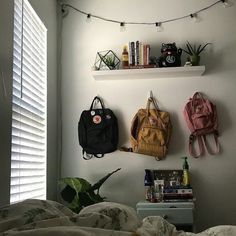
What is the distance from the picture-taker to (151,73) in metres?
3.10

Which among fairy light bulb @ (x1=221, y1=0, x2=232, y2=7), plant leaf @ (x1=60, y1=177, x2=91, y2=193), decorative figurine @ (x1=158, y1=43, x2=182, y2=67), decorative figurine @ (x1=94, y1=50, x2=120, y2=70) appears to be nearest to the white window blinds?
plant leaf @ (x1=60, y1=177, x2=91, y2=193)

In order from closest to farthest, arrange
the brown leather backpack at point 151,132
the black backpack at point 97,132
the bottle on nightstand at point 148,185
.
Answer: the bottle on nightstand at point 148,185 → the brown leather backpack at point 151,132 → the black backpack at point 97,132

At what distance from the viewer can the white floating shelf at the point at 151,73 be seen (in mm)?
3031

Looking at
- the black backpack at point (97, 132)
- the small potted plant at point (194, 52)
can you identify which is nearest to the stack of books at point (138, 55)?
the small potted plant at point (194, 52)

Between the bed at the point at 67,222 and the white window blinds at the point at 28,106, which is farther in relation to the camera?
the white window blinds at the point at 28,106

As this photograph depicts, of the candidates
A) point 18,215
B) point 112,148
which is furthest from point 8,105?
point 112,148

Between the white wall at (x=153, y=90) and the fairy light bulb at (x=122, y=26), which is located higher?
the fairy light bulb at (x=122, y=26)

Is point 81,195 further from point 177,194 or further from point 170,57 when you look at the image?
point 170,57

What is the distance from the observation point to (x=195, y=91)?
3186mm

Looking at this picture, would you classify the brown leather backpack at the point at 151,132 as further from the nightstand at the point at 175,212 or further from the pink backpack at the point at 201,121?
the nightstand at the point at 175,212

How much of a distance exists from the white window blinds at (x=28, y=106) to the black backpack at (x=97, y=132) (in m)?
0.41

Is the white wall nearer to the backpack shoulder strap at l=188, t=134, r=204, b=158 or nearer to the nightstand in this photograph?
the backpack shoulder strap at l=188, t=134, r=204, b=158

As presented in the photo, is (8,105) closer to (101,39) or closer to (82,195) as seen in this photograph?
(82,195)

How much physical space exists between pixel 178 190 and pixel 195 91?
894mm
